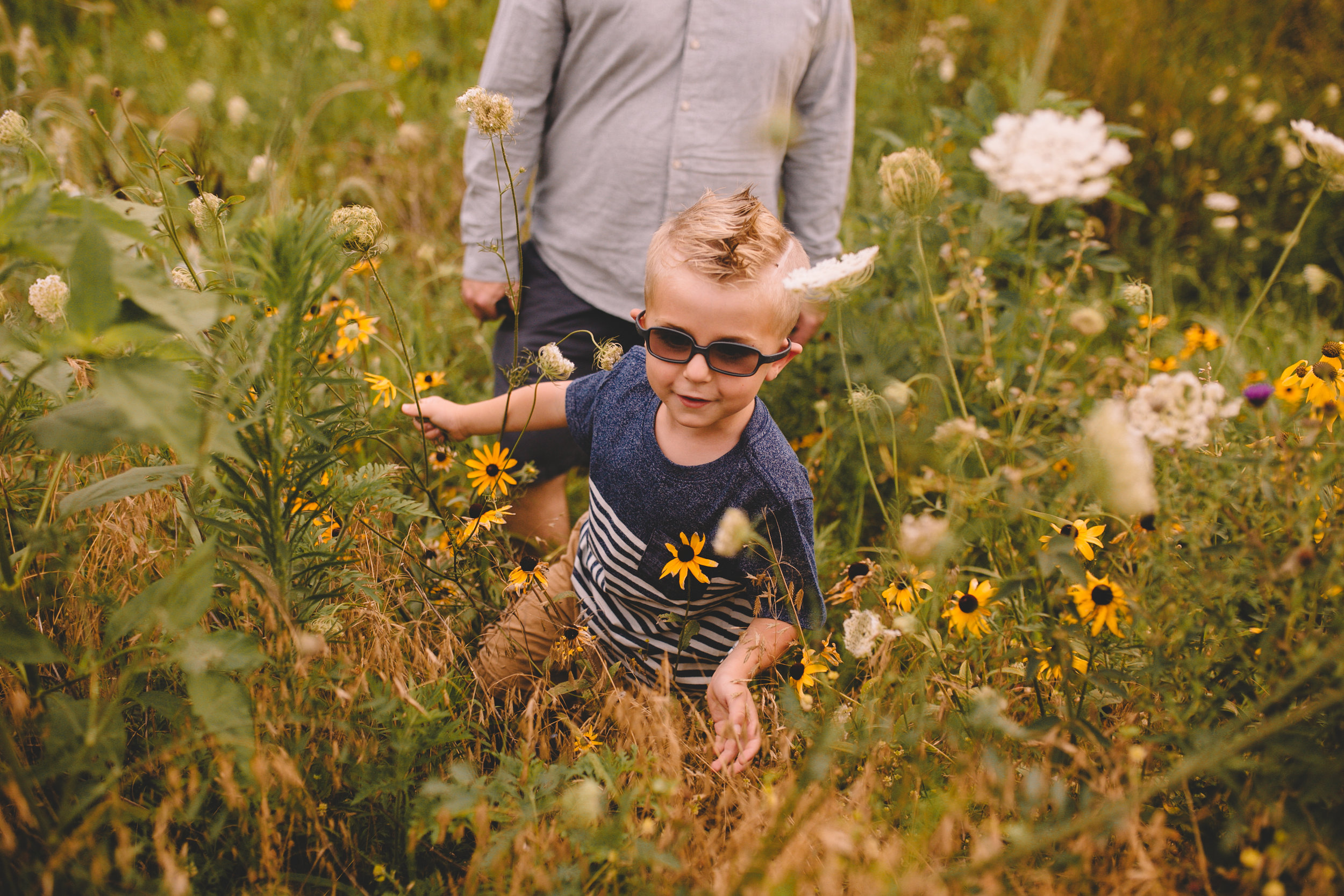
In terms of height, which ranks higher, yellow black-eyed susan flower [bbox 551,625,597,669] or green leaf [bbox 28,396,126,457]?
green leaf [bbox 28,396,126,457]

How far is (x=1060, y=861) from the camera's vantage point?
3.39ft

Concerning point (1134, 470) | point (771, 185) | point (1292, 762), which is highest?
point (1134, 470)

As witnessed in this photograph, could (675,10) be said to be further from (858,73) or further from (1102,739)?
(858,73)

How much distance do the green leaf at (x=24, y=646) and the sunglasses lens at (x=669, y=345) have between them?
963 millimetres

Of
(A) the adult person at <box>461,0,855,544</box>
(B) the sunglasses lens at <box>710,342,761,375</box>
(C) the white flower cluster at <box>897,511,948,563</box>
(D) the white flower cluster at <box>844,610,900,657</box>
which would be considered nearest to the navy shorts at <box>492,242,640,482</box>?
(A) the adult person at <box>461,0,855,544</box>

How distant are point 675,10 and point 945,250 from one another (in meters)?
1.08

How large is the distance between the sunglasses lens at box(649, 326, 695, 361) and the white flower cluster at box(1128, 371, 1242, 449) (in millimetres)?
693

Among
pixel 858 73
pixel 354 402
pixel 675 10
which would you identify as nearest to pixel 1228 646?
pixel 354 402

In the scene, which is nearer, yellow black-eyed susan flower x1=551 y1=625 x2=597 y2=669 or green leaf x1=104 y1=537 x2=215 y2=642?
green leaf x1=104 y1=537 x2=215 y2=642

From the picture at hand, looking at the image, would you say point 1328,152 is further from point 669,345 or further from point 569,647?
point 569,647

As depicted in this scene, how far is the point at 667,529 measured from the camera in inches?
60.9

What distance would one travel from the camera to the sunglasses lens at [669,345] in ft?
4.59

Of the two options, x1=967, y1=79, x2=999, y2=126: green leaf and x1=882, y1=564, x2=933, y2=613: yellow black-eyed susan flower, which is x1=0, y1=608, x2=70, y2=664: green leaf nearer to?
x1=882, y1=564, x2=933, y2=613: yellow black-eyed susan flower

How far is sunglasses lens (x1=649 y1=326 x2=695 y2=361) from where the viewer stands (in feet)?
4.59
